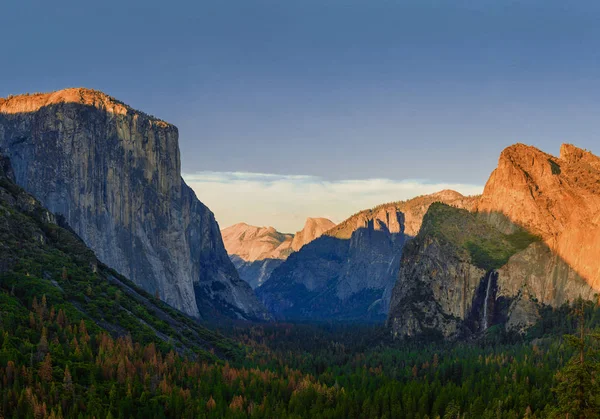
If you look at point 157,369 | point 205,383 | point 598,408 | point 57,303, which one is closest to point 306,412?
point 205,383

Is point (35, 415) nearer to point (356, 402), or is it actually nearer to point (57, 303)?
point (57, 303)

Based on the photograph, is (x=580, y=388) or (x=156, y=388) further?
(x=156, y=388)

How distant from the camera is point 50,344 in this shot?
163 metres

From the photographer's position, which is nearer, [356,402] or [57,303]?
[356,402]

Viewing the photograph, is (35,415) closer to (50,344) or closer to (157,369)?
(50,344)

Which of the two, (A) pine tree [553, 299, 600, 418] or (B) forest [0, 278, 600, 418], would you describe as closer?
(A) pine tree [553, 299, 600, 418]

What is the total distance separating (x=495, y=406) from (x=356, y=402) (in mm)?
34833

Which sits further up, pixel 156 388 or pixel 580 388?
pixel 580 388

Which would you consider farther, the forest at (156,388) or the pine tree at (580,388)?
the forest at (156,388)

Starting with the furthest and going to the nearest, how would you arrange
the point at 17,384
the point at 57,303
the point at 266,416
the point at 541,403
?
1. the point at 57,303
2. the point at 541,403
3. the point at 266,416
4. the point at 17,384

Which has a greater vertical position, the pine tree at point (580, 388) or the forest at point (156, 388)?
the pine tree at point (580, 388)

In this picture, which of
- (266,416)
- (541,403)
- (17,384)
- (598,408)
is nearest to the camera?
(598,408)

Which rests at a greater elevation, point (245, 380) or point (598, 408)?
point (598, 408)

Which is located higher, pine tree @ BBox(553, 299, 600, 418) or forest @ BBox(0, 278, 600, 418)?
pine tree @ BBox(553, 299, 600, 418)
